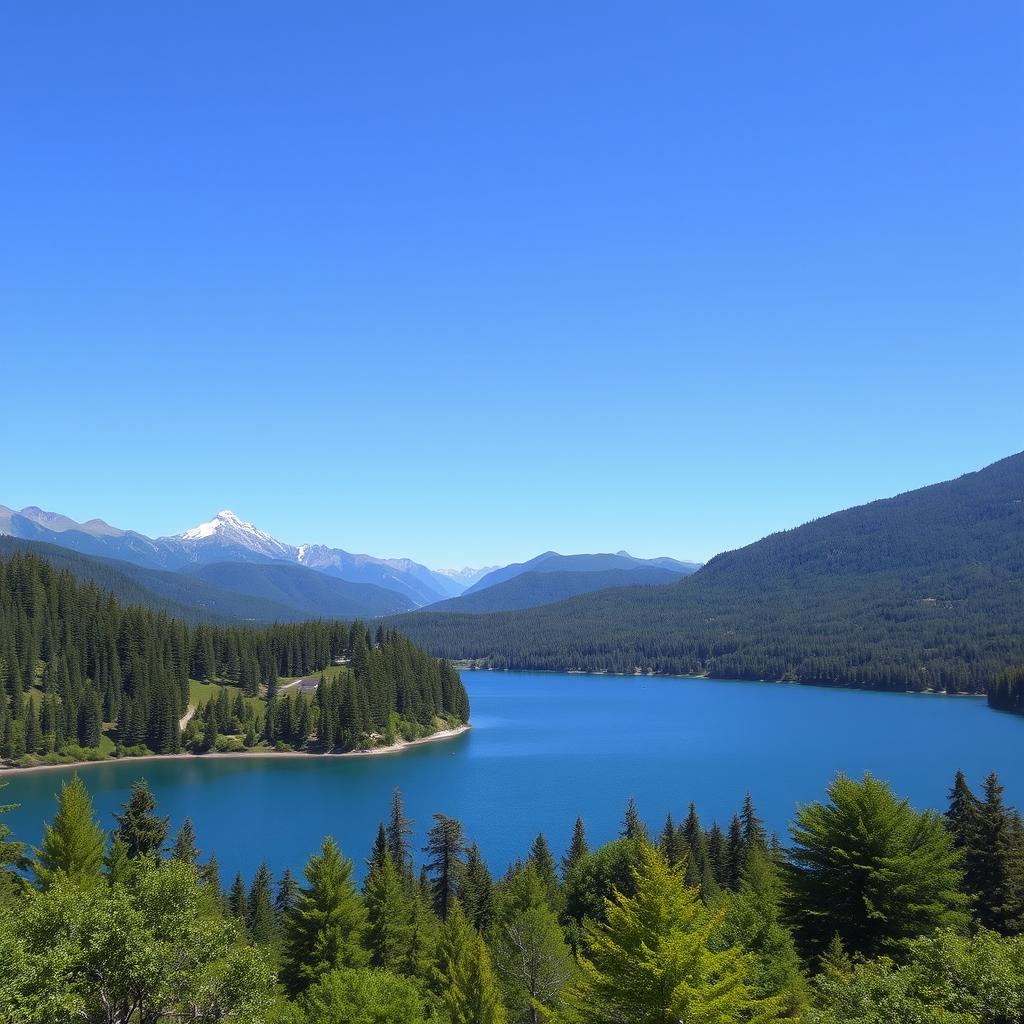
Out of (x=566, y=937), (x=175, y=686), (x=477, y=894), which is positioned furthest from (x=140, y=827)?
(x=175, y=686)

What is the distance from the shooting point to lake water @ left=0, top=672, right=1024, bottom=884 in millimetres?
85438

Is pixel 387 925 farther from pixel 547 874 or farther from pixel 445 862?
pixel 547 874

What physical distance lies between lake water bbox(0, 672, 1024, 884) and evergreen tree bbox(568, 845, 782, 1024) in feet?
206

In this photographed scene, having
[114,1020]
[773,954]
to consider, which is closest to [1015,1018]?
[114,1020]

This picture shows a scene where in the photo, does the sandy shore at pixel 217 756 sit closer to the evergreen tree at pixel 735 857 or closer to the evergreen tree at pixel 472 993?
the evergreen tree at pixel 735 857

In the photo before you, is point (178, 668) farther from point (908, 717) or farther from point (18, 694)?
point (908, 717)

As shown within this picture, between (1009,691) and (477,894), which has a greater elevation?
(477,894)

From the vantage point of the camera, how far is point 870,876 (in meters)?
25.2

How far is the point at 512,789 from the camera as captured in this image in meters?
106

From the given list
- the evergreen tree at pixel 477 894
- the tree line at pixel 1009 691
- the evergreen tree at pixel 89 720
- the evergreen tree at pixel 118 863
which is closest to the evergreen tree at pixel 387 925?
the evergreen tree at pixel 477 894

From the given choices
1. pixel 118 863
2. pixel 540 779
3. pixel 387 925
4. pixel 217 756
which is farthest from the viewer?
pixel 217 756

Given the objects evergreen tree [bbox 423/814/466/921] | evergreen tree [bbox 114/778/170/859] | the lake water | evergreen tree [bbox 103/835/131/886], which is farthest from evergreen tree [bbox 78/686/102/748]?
evergreen tree [bbox 103/835/131/886]

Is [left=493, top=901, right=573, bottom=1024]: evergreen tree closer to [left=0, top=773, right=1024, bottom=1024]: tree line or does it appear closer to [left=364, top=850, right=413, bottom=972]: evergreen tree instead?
[left=0, top=773, right=1024, bottom=1024]: tree line

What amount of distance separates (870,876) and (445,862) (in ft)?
121
